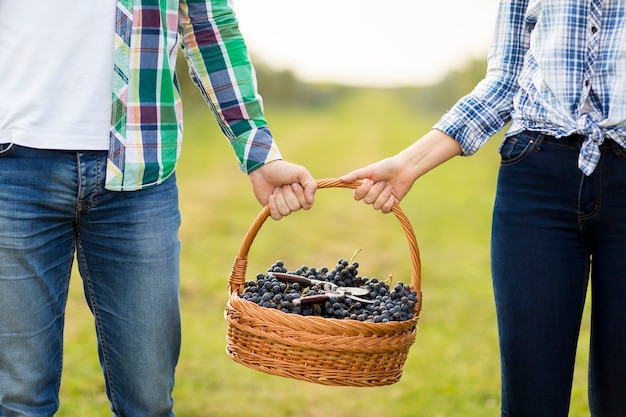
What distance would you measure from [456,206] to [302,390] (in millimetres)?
8285

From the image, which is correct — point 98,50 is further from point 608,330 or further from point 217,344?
point 217,344

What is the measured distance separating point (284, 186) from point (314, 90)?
58881 millimetres

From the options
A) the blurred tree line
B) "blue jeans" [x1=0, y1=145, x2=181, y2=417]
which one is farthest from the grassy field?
the blurred tree line

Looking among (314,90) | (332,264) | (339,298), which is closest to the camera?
(339,298)

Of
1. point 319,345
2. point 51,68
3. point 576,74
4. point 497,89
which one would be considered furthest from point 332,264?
point 51,68

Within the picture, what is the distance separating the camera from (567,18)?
1.94 meters

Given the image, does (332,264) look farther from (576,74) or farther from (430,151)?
(576,74)

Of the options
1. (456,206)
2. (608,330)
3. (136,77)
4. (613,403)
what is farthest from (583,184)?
(456,206)

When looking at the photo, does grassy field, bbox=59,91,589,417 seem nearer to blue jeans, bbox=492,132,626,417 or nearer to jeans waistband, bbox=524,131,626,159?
blue jeans, bbox=492,132,626,417

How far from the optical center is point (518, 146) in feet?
6.54

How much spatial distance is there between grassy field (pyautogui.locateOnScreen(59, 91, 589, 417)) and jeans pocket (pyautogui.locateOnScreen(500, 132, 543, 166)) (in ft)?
7.22

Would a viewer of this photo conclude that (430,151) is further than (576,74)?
Yes

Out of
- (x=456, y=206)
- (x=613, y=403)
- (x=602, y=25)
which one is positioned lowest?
(x=456, y=206)

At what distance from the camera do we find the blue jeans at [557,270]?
189 cm
